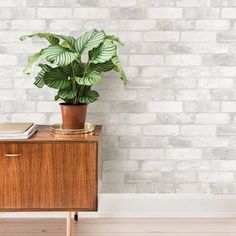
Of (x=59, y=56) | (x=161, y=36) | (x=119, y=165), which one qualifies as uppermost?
(x=161, y=36)

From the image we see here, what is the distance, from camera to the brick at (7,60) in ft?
8.31

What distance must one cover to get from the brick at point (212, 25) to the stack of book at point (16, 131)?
112cm

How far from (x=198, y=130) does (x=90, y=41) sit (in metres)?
0.89

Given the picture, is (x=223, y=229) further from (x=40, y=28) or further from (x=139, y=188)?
(x=40, y=28)

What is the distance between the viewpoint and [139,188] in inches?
105

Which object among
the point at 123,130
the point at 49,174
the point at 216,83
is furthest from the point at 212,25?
the point at 49,174

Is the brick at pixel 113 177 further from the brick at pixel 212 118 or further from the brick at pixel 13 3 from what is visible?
the brick at pixel 13 3

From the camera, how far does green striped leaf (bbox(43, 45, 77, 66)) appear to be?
79.9 inches

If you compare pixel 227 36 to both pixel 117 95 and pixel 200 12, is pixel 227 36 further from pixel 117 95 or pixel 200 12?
pixel 117 95

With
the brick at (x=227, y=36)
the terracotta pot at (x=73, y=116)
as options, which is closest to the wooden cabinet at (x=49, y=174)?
the terracotta pot at (x=73, y=116)

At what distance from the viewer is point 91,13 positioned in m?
2.52

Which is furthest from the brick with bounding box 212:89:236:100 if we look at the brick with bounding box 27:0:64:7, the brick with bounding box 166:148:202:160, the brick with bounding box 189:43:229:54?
the brick with bounding box 27:0:64:7

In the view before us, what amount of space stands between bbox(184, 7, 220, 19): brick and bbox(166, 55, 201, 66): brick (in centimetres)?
23

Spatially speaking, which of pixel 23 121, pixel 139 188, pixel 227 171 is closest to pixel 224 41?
pixel 227 171
